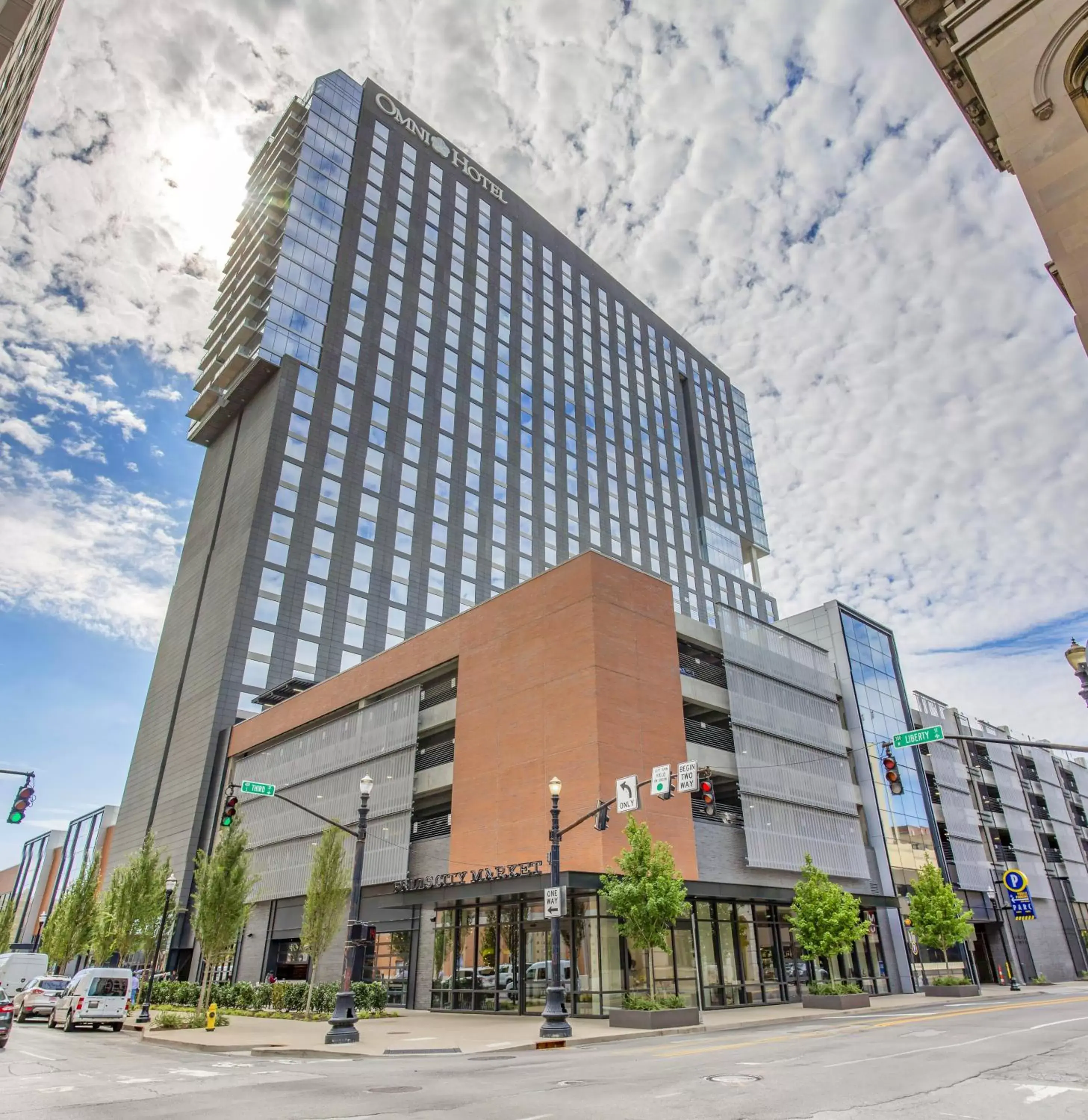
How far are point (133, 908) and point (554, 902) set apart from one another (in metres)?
31.5

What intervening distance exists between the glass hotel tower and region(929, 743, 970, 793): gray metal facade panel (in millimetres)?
42906

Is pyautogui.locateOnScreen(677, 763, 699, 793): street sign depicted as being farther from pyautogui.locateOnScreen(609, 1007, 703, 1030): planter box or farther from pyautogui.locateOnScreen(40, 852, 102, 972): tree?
pyautogui.locateOnScreen(40, 852, 102, 972): tree

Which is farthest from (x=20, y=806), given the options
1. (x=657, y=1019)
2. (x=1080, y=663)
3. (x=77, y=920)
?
(x=77, y=920)

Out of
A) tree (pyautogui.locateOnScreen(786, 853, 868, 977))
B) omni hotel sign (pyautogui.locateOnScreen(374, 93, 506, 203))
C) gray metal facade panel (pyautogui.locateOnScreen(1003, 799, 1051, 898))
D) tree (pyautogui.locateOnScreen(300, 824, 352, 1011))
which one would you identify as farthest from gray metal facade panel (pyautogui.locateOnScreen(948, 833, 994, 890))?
omni hotel sign (pyautogui.locateOnScreen(374, 93, 506, 203))

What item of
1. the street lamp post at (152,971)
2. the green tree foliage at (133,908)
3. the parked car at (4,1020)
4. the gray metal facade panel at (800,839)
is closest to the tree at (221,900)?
the street lamp post at (152,971)

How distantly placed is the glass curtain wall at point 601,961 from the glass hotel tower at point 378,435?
29178mm

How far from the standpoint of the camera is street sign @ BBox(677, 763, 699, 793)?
20859mm

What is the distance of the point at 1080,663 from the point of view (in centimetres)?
1655

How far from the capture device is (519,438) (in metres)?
90.1

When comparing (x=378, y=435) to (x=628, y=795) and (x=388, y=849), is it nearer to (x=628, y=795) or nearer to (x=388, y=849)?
(x=388, y=849)

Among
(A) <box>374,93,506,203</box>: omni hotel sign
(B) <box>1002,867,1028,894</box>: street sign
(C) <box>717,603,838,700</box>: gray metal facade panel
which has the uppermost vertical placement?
(A) <box>374,93,506,203</box>: omni hotel sign

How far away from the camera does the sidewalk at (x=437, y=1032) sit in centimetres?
2020

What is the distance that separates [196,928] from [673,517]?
85.3m

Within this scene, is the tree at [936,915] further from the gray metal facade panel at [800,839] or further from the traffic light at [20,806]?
the traffic light at [20,806]
